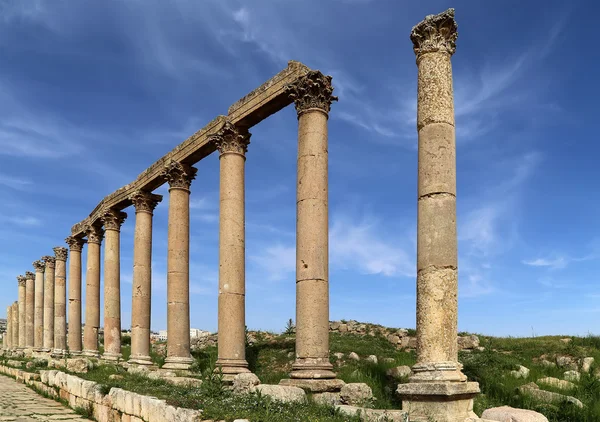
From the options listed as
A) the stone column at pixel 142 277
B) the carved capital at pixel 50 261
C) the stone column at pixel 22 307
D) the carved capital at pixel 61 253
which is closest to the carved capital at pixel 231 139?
the stone column at pixel 142 277

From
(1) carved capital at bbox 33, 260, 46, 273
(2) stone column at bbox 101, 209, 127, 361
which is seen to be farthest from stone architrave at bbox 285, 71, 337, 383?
(1) carved capital at bbox 33, 260, 46, 273

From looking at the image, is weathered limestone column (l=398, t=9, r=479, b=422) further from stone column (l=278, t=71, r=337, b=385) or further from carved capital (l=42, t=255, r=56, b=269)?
carved capital (l=42, t=255, r=56, b=269)

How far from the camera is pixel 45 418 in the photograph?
597 inches

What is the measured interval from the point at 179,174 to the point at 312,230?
9086 mm

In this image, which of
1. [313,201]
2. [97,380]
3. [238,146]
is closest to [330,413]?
[313,201]

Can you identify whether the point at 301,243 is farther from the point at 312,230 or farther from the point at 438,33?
the point at 438,33

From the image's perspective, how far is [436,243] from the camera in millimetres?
11992

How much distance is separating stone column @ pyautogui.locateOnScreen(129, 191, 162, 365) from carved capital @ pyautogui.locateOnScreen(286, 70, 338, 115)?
38.9ft

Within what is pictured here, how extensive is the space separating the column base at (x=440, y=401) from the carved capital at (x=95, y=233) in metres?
24.4

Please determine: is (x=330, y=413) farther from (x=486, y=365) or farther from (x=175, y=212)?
(x=175, y=212)

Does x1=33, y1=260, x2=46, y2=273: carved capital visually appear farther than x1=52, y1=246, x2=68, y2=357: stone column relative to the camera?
Yes

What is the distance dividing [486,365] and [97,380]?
12061 mm

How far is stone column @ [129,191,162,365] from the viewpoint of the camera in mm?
25078

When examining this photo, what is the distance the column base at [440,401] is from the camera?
35.4 feet
